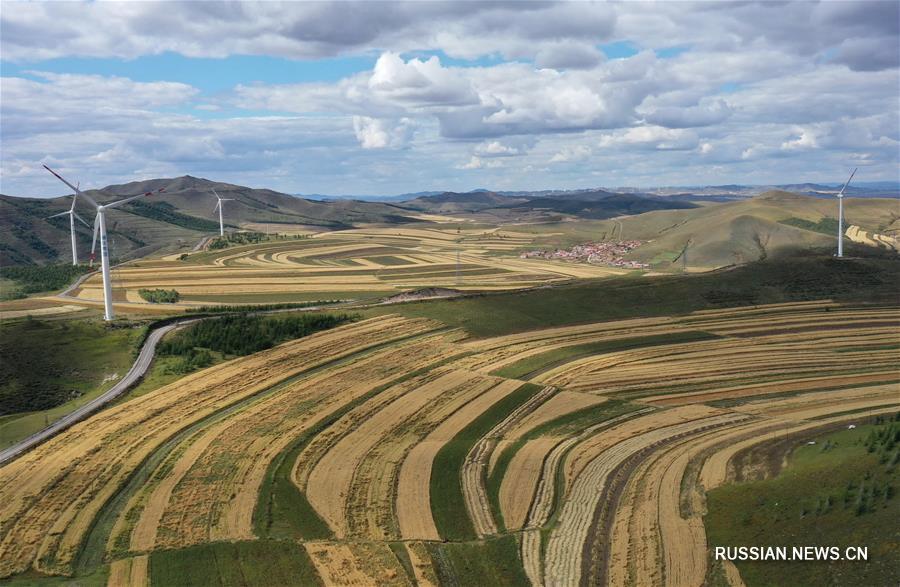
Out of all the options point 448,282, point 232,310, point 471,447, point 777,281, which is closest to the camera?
point 471,447

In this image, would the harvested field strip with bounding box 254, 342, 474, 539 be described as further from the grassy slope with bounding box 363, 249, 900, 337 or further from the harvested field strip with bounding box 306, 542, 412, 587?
the grassy slope with bounding box 363, 249, 900, 337

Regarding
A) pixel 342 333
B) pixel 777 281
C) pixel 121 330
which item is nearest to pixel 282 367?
pixel 342 333

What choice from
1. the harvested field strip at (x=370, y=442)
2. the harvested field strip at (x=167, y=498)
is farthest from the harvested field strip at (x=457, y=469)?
the harvested field strip at (x=167, y=498)

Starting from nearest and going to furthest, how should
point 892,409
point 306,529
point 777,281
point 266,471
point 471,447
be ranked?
point 306,529
point 266,471
point 471,447
point 892,409
point 777,281

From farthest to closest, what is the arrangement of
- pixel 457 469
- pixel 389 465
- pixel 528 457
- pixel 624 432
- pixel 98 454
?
pixel 624 432 → pixel 528 457 → pixel 389 465 → pixel 457 469 → pixel 98 454

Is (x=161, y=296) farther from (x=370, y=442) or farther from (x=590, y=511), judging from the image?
(x=590, y=511)

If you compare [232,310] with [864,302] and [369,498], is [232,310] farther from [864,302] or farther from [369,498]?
[864,302]

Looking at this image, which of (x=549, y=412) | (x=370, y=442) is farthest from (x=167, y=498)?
(x=549, y=412)
